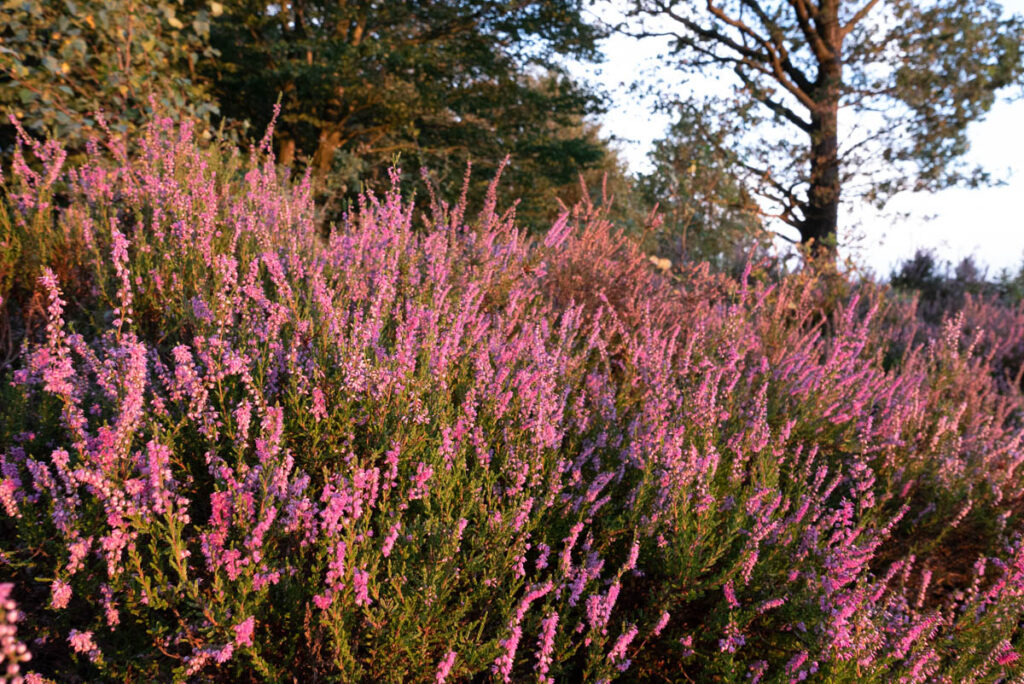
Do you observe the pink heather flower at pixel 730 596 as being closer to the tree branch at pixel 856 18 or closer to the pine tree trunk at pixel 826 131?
the pine tree trunk at pixel 826 131

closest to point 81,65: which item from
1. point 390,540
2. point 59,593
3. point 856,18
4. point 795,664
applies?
point 59,593

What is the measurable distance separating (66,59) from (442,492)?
5422 millimetres

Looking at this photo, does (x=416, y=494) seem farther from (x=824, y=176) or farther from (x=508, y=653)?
(x=824, y=176)

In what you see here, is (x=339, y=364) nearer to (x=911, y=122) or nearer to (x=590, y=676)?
(x=590, y=676)

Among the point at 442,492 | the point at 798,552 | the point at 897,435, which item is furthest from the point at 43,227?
the point at 897,435

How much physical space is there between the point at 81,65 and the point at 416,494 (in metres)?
5.51

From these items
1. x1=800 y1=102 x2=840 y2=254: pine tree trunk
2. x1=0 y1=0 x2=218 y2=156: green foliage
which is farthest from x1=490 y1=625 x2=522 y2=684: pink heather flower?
x1=800 y1=102 x2=840 y2=254: pine tree trunk

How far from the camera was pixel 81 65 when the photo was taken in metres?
5.38

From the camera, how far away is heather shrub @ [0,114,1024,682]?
163 cm

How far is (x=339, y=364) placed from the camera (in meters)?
2.12

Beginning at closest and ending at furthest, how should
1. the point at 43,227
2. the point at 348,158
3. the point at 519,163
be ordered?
1. the point at 43,227
2. the point at 348,158
3. the point at 519,163

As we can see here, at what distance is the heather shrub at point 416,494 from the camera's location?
5.36 feet

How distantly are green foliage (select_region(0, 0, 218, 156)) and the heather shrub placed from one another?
1.89 metres

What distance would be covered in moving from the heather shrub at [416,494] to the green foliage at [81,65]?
1893mm
